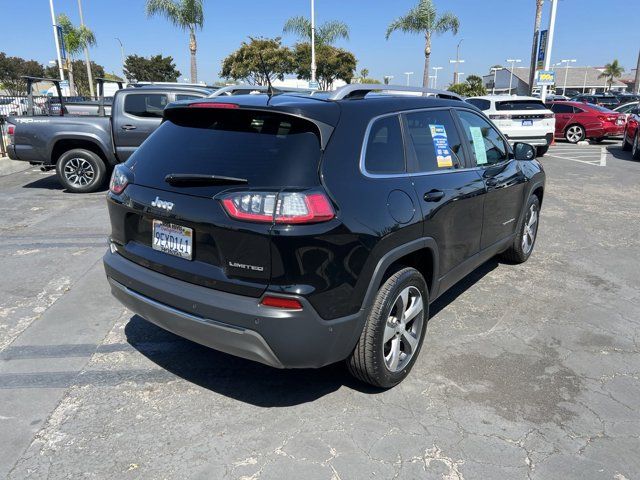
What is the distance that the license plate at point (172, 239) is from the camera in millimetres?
2736

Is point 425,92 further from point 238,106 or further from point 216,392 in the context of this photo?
point 216,392

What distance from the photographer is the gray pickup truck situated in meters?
Answer: 8.98

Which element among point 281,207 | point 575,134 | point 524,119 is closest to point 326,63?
point 575,134

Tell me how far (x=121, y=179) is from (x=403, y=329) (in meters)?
2.02

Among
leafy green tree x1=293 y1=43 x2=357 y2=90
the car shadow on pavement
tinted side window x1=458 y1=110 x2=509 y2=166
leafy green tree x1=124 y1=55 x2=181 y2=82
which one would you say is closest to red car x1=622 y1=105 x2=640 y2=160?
tinted side window x1=458 y1=110 x2=509 y2=166

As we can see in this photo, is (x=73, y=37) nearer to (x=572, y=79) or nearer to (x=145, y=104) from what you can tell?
(x=145, y=104)

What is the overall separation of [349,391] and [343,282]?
0.92 m

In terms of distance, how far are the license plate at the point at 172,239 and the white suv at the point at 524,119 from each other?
1325cm

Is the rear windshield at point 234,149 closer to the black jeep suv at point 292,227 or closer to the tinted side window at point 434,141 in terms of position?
the black jeep suv at point 292,227

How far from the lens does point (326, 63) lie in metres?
48.7

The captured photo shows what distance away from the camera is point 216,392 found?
3.14 m

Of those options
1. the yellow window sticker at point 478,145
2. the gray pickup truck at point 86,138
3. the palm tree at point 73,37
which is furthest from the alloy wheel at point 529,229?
the palm tree at point 73,37

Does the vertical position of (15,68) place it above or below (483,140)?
above

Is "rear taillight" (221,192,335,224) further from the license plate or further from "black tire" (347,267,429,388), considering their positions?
"black tire" (347,267,429,388)
